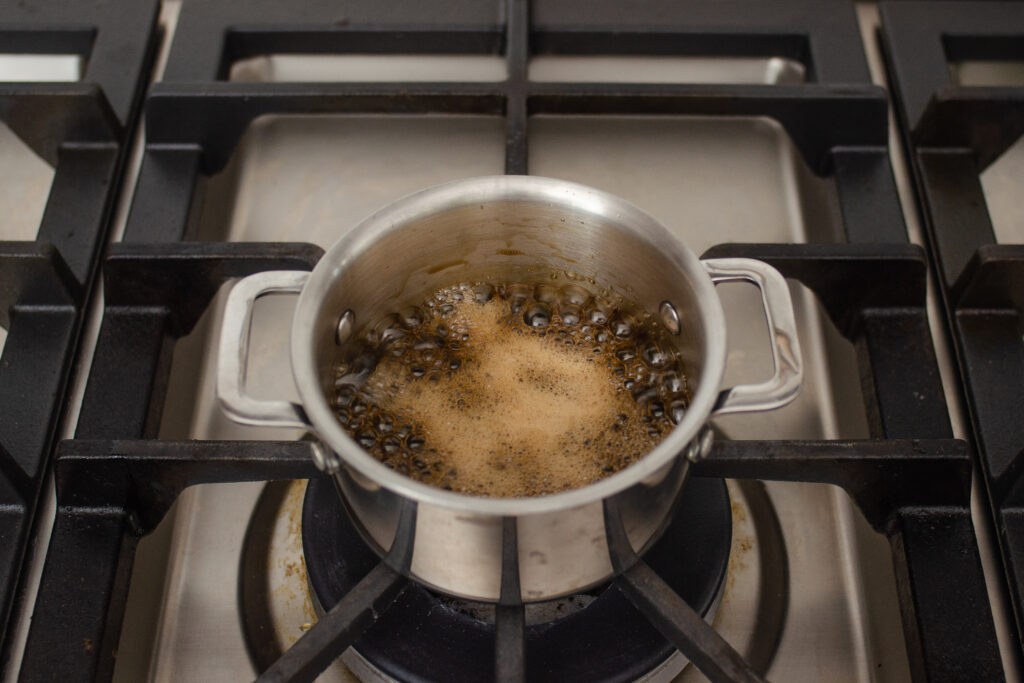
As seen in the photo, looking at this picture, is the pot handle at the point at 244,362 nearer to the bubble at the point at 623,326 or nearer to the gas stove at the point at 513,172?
the gas stove at the point at 513,172

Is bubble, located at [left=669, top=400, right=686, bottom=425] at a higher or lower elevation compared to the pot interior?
lower

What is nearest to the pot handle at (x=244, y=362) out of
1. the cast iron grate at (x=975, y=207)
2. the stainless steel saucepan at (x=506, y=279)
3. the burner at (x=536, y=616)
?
the stainless steel saucepan at (x=506, y=279)

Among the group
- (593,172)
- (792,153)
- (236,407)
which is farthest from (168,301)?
(792,153)

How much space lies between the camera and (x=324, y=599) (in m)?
0.49

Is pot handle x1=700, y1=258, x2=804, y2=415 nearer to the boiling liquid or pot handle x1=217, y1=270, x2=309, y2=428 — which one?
the boiling liquid

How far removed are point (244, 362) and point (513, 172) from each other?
0.23m

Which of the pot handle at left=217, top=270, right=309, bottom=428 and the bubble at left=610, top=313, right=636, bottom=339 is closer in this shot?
the pot handle at left=217, top=270, right=309, bottom=428

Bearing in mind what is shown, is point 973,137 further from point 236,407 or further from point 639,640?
point 236,407

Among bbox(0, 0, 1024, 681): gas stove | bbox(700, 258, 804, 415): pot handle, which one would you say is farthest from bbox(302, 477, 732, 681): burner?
bbox(700, 258, 804, 415): pot handle

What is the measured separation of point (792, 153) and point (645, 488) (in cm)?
39

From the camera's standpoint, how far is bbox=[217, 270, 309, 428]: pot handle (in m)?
0.41

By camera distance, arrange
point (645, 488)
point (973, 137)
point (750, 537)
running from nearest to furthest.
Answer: point (645, 488), point (750, 537), point (973, 137)

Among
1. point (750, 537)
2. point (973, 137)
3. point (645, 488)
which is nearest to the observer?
point (645, 488)

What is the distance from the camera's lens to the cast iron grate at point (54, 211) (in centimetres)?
52
